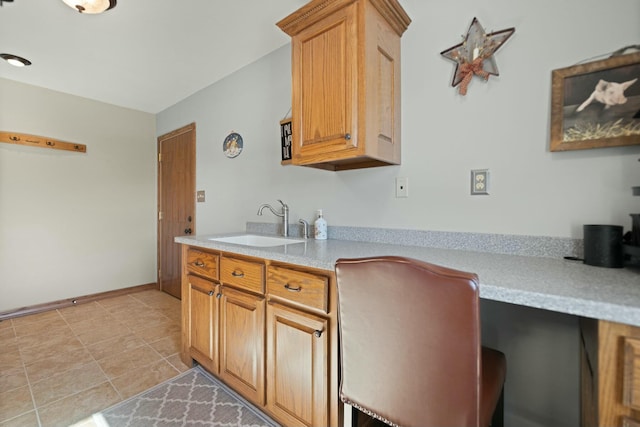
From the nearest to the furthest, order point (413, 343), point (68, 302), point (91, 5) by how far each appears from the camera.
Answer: point (413, 343) → point (91, 5) → point (68, 302)

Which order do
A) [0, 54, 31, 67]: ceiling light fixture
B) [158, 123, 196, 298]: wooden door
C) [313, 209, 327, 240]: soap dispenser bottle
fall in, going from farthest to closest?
[158, 123, 196, 298]: wooden door < [0, 54, 31, 67]: ceiling light fixture < [313, 209, 327, 240]: soap dispenser bottle

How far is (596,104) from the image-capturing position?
1.06 metres

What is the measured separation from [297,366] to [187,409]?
822 mm

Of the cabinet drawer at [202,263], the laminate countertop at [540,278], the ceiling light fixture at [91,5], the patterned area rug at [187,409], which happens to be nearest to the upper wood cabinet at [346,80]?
the laminate countertop at [540,278]

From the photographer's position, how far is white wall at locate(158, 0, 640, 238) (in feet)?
3.52

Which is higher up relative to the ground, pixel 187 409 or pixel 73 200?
pixel 73 200

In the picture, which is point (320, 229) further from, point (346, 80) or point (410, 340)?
point (410, 340)

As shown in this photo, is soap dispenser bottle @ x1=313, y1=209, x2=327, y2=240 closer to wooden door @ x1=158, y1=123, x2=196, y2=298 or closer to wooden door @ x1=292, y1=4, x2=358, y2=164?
wooden door @ x1=292, y1=4, x2=358, y2=164

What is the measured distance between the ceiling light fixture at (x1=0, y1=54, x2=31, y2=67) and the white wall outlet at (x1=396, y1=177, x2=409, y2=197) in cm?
326

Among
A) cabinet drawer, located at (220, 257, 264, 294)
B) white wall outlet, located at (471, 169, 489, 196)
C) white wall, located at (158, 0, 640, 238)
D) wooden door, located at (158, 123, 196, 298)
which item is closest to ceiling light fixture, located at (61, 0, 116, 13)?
wooden door, located at (158, 123, 196, 298)

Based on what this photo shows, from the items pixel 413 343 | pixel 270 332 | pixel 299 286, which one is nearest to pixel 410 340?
pixel 413 343

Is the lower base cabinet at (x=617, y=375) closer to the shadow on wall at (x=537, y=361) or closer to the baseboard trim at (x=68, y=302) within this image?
the shadow on wall at (x=537, y=361)

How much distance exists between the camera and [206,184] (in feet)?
9.61

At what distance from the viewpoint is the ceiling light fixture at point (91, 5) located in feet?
5.36
